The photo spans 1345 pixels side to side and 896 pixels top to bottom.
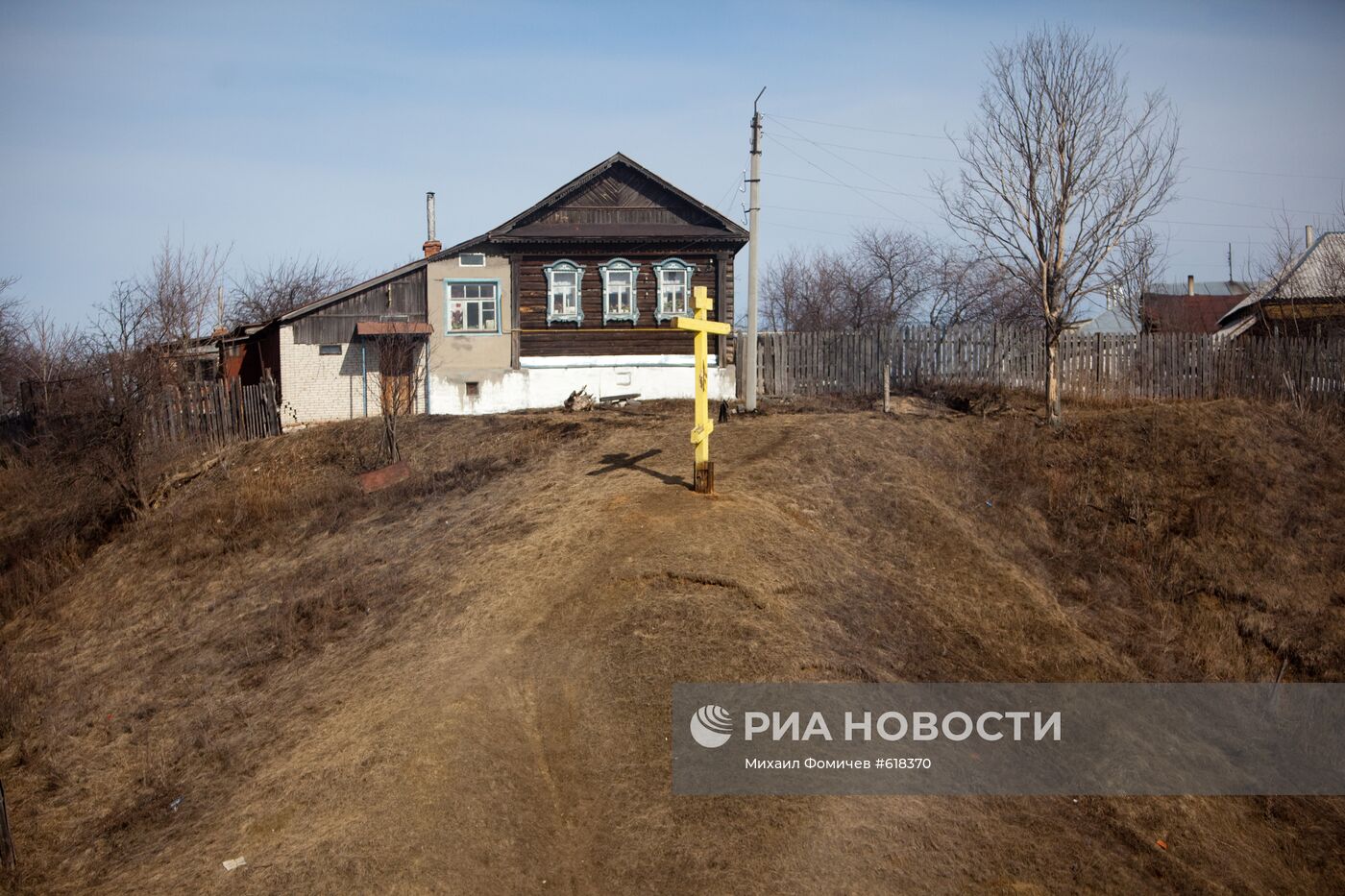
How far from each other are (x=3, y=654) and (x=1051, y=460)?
1789 cm

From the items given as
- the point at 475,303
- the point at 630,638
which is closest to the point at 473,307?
the point at 475,303

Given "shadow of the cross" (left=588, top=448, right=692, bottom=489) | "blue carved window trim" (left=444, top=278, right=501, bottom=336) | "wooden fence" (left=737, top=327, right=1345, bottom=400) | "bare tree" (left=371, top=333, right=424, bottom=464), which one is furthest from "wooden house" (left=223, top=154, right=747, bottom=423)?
"shadow of the cross" (left=588, top=448, right=692, bottom=489)

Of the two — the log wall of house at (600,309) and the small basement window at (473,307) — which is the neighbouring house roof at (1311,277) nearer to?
the log wall of house at (600,309)

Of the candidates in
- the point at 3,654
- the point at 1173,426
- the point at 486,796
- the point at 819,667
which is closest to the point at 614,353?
the point at 1173,426

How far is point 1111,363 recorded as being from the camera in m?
23.2

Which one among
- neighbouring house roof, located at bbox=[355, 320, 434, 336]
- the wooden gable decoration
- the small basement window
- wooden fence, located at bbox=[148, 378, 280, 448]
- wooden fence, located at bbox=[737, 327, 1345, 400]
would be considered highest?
the wooden gable decoration

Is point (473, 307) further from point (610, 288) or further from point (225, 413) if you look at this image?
point (225, 413)

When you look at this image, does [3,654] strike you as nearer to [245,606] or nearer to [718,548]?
[245,606]

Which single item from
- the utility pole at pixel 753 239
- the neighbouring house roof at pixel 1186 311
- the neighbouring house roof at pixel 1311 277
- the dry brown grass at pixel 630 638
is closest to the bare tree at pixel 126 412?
the dry brown grass at pixel 630 638

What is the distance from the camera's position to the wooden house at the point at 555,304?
25.1m

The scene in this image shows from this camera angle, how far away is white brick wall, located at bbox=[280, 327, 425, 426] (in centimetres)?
2450

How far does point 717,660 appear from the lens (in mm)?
9344

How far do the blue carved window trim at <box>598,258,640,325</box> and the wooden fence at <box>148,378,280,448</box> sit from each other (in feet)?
28.0

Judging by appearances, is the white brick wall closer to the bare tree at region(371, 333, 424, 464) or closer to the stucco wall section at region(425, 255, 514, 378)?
the bare tree at region(371, 333, 424, 464)
